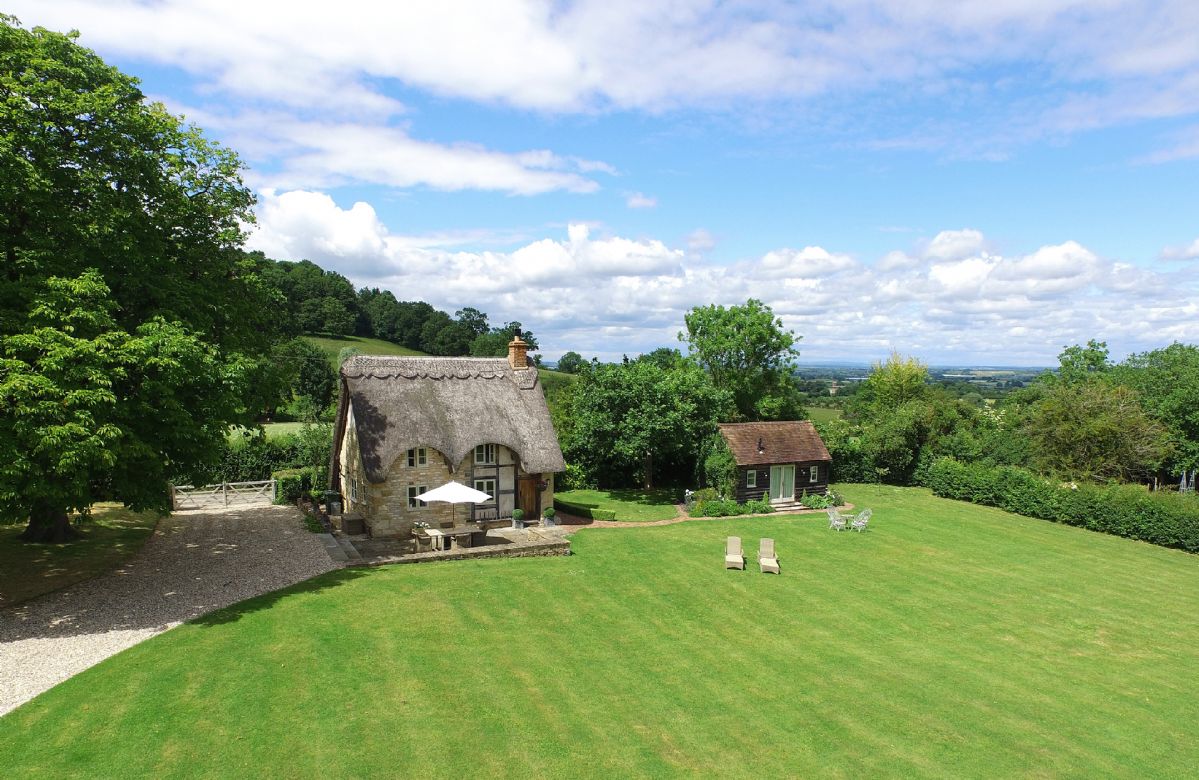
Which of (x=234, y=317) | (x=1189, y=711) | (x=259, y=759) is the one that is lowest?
(x=1189, y=711)

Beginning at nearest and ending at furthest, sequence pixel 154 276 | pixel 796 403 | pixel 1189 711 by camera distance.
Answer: pixel 1189 711
pixel 154 276
pixel 796 403

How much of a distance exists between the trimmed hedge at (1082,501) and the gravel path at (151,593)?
107 feet

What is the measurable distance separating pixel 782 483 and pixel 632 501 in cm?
780

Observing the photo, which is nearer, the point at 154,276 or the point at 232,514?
the point at 154,276

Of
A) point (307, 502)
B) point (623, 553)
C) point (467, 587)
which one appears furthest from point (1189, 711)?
point (307, 502)

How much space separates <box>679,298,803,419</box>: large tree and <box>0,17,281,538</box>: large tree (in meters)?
29.8

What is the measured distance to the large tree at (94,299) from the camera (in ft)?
44.0

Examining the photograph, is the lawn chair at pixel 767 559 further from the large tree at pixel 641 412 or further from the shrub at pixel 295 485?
the shrub at pixel 295 485

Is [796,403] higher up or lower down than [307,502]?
higher up

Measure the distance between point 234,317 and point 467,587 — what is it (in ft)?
37.7

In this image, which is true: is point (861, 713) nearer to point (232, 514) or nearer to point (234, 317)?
point (234, 317)

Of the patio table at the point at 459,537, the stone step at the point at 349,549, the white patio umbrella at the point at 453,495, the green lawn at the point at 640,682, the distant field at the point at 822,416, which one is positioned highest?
the distant field at the point at 822,416

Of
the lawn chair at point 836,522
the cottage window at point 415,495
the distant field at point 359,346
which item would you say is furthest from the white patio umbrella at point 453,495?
the distant field at point 359,346

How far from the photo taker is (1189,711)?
42.9 feet
